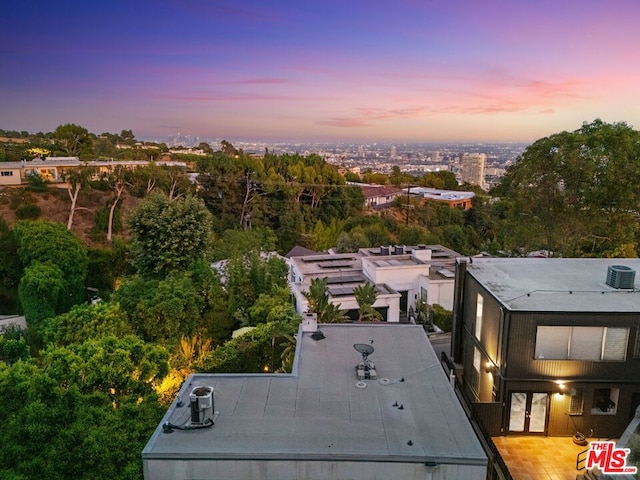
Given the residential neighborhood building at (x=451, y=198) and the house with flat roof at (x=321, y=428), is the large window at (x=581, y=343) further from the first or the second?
the residential neighborhood building at (x=451, y=198)

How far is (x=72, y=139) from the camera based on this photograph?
61344 mm

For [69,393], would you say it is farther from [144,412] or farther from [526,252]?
[526,252]

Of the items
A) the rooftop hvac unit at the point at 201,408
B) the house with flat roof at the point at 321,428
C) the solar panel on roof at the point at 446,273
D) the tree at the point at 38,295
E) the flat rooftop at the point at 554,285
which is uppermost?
the flat rooftop at the point at 554,285

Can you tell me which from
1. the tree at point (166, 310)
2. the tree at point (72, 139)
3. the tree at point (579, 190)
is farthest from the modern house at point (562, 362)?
the tree at point (72, 139)

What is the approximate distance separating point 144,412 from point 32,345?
649 inches

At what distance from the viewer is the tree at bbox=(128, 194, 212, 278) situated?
26.0 metres

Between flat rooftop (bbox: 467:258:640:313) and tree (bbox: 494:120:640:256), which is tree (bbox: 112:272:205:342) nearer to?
flat rooftop (bbox: 467:258:640:313)

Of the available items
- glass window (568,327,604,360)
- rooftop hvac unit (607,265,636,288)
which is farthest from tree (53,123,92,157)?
glass window (568,327,604,360)

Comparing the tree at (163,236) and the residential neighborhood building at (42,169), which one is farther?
the residential neighborhood building at (42,169)

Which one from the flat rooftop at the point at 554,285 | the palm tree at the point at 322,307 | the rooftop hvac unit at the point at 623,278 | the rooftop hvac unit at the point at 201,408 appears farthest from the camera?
the palm tree at the point at 322,307

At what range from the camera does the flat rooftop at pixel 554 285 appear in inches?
521

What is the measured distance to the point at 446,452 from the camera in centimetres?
859

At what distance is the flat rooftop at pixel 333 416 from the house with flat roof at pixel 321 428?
0.02 metres

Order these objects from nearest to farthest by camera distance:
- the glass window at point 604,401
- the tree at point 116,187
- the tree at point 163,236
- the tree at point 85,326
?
the glass window at point 604,401, the tree at point 85,326, the tree at point 163,236, the tree at point 116,187
